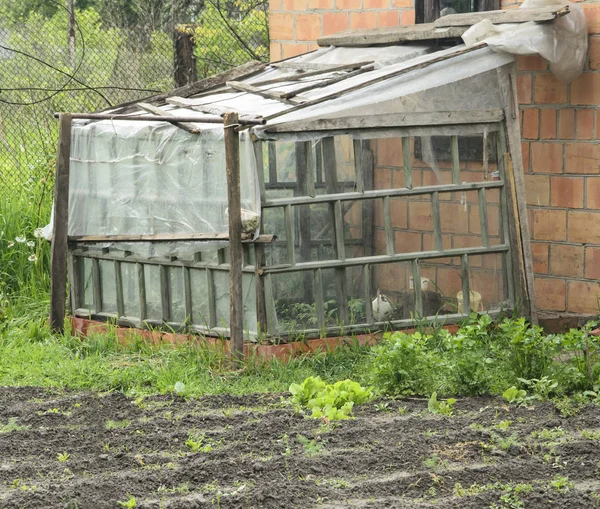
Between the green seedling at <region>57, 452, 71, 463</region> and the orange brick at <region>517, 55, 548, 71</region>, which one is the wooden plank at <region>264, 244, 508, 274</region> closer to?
the orange brick at <region>517, 55, 548, 71</region>

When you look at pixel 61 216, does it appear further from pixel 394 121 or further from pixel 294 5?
pixel 294 5

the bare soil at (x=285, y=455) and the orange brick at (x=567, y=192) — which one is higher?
the orange brick at (x=567, y=192)

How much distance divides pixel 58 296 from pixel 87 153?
1035 millimetres

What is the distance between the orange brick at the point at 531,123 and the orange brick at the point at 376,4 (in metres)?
1.58

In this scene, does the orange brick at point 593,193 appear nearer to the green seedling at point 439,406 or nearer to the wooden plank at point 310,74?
the wooden plank at point 310,74

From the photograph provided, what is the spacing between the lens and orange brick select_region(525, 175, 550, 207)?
273 inches

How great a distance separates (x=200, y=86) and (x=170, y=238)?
1581mm

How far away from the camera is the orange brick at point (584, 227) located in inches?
264

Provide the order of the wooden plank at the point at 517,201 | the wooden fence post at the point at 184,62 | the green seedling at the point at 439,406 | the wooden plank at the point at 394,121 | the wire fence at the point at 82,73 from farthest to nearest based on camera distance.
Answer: the wooden fence post at the point at 184,62
the wire fence at the point at 82,73
the wooden plank at the point at 517,201
the wooden plank at the point at 394,121
the green seedling at the point at 439,406

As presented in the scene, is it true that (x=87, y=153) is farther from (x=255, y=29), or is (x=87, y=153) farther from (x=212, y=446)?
(x=255, y=29)

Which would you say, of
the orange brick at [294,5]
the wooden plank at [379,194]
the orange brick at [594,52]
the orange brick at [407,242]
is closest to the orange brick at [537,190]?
the wooden plank at [379,194]

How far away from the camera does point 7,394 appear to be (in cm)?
571

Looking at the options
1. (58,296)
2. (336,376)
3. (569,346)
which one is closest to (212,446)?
(336,376)

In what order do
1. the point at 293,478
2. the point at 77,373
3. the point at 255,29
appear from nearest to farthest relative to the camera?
the point at 293,478, the point at 77,373, the point at 255,29
